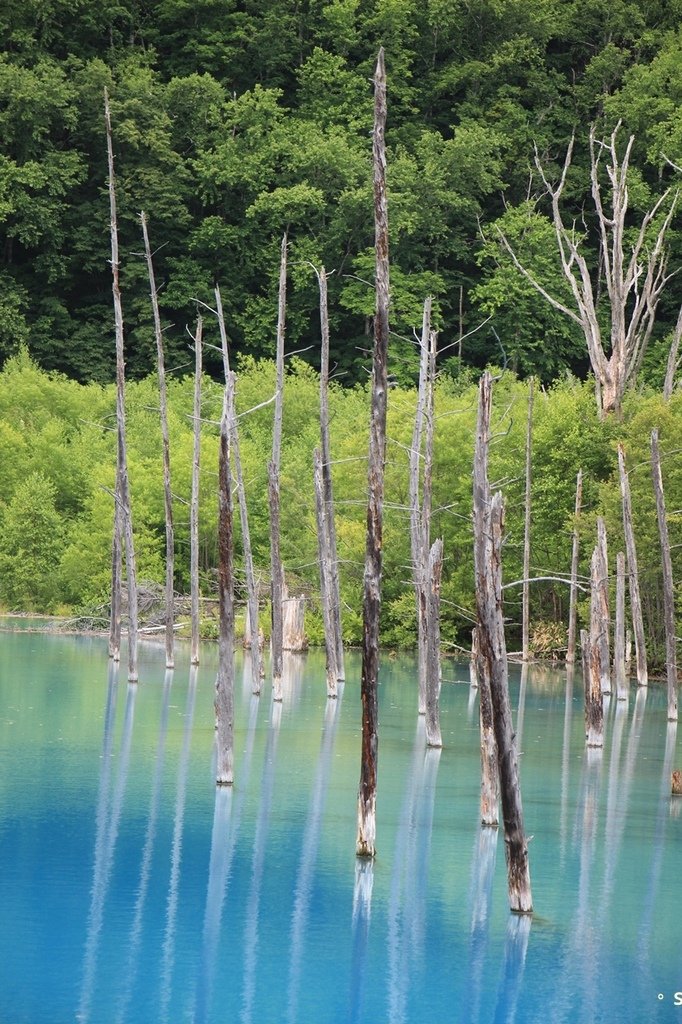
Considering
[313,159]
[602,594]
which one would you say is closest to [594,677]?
[602,594]

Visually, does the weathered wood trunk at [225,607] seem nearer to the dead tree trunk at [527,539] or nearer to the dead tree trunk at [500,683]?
the dead tree trunk at [500,683]

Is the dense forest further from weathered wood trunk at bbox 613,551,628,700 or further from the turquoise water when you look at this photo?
the turquoise water

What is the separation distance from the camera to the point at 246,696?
29641 mm

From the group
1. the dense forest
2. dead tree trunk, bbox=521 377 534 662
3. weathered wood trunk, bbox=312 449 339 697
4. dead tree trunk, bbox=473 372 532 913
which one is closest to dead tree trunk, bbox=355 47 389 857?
dead tree trunk, bbox=473 372 532 913

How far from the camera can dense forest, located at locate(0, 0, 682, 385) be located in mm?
57969

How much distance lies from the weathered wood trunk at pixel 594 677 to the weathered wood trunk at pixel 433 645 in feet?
Result: 7.98

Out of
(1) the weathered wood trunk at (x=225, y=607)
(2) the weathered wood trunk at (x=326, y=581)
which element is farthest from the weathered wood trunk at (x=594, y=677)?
(1) the weathered wood trunk at (x=225, y=607)

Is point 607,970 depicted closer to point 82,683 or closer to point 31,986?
point 31,986

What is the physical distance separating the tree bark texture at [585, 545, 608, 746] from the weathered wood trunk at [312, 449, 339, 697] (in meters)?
6.29

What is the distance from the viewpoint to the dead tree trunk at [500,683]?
1314 cm

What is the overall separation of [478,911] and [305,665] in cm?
2271

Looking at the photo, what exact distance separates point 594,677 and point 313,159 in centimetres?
3879

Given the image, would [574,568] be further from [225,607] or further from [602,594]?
[225,607]

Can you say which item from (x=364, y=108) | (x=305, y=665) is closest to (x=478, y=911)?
(x=305, y=665)
